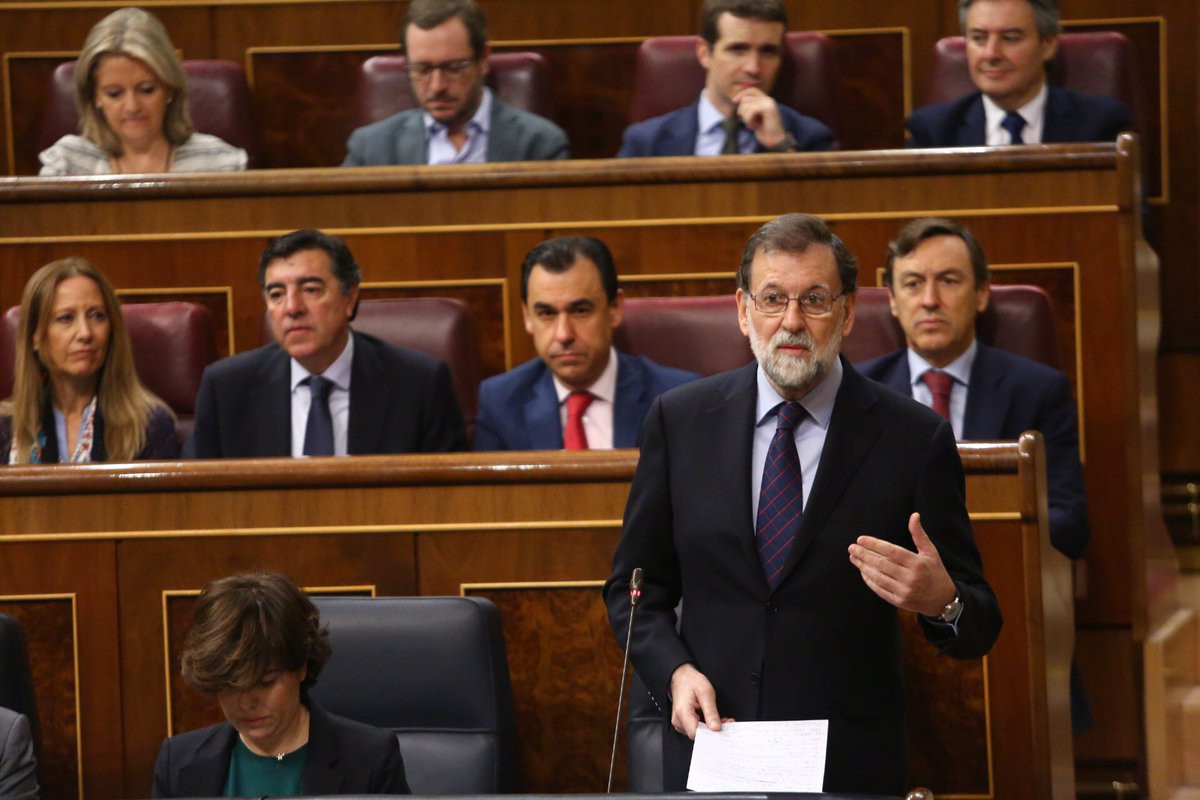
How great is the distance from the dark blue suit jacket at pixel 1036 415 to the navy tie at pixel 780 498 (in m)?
0.55

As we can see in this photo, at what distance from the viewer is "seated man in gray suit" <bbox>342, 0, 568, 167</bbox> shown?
82.3 inches

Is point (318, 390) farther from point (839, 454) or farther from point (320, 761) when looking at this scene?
point (839, 454)

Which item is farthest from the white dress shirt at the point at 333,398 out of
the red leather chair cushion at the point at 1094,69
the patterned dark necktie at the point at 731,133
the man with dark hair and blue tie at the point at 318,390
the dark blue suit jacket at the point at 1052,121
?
the red leather chair cushion at the point at 1094,69

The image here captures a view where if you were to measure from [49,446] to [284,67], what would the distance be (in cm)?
90

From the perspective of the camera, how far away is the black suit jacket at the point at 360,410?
1.68 metres

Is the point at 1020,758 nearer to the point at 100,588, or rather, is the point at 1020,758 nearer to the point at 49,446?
the point at 100,588

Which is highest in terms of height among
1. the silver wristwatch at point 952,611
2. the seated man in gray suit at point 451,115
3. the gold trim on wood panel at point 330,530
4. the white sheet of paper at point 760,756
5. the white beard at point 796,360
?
the seated man in gray suit at point 451,115

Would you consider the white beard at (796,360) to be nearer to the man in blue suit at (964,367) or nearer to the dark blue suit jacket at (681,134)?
the man in blue suit at (964,367)

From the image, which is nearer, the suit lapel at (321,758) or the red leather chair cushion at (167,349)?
the suit lapel at (321,758)

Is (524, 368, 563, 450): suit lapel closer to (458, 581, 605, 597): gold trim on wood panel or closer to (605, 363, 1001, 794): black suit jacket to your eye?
(458, 581, 605, 597): gold trim on wood panel

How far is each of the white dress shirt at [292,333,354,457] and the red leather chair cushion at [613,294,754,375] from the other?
291mm

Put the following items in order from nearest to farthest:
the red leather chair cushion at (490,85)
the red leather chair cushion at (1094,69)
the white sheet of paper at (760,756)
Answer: the white sheet of paper at (760,756)
the red leather chair cushion at (1094,69)
the red leather chair cushion at (490,85)

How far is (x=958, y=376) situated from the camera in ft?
5.50

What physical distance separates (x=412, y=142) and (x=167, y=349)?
17.6 inches
